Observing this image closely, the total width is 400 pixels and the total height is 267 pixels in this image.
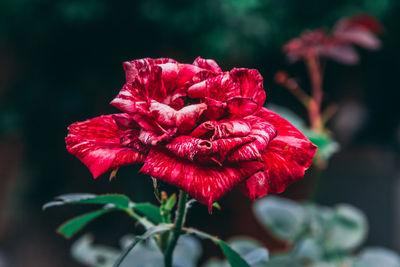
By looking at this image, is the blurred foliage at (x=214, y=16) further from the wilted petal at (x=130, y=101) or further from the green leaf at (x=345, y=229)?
the wilted petal at (x=130, y=101)

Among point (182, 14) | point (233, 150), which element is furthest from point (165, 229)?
point (182, 14)

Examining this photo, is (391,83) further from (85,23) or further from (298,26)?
(85,23)

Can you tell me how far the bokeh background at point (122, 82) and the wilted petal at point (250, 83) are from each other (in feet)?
3.83

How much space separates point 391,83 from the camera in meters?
1.83

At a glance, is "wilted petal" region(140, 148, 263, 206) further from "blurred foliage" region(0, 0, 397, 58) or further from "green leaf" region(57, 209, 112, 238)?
"blurred foliage" region(0, 0, 397, 58)

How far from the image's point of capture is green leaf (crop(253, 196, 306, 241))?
799 mm

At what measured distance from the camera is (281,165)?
12.1 inches

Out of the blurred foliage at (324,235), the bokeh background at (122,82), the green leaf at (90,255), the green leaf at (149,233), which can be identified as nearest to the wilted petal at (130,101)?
the green leaf at (149,233)

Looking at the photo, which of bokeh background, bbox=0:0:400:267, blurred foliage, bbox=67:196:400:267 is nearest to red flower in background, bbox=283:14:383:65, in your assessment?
blurred foliage, bbox=67:196:400:267

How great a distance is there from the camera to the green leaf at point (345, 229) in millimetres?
782

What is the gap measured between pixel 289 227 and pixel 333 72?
1250mm

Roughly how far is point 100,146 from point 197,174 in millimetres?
88

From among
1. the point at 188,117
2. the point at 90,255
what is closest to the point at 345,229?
the point at 90,255

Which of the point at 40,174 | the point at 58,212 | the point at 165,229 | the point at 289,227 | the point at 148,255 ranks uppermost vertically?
the point at 165,229
